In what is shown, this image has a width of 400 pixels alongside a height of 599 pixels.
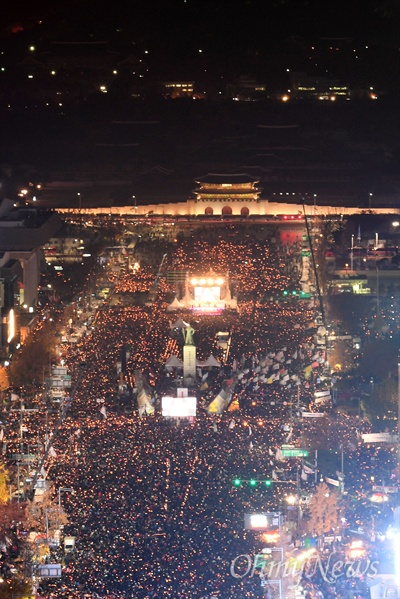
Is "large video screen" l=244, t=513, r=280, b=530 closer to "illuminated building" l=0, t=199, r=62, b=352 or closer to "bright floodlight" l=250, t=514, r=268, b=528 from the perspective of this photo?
"bright floodlight" l=250, t=514, r=268, b=528

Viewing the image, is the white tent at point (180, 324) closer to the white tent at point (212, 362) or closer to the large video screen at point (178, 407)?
the white tent at point (212, 362)

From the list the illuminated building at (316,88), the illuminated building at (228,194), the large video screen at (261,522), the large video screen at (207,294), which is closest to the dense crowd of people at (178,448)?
the large video screen at (261,522)

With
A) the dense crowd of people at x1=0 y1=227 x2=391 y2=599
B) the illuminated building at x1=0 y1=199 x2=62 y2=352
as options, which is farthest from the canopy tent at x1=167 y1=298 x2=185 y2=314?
the illuminated building at x1=0 y1=199 x2=62 y2=352

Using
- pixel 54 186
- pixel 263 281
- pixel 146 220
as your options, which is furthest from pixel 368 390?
pixel 54 186

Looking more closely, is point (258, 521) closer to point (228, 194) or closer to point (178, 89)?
point (228, 194)

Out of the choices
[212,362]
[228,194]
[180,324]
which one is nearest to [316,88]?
[228,194]
